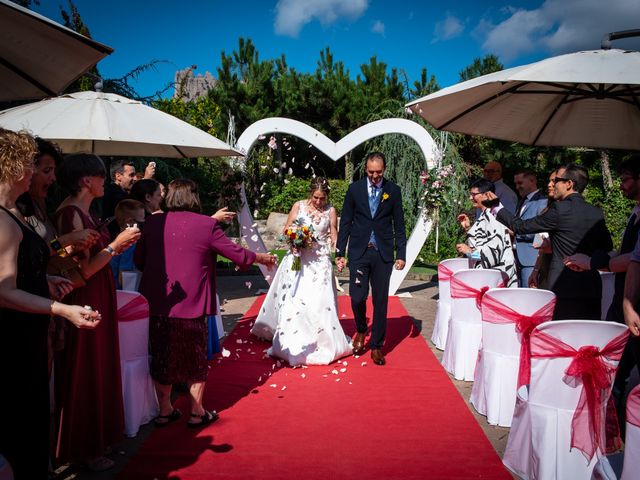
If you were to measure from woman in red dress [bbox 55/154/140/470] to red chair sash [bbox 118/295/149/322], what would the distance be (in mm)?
397

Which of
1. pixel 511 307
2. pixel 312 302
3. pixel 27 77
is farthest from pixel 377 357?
pixel 27 77

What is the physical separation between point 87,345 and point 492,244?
13.9 ft

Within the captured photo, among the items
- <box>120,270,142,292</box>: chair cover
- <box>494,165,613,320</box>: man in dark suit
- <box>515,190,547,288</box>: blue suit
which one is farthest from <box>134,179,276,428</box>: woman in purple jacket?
<box>515,190,547,288</box>: blue suit

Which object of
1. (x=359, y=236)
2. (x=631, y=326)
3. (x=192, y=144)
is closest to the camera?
(x=631, y=326)

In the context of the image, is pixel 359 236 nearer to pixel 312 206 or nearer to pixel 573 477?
pixel 312 206

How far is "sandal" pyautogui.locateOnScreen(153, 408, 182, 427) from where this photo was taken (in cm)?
387

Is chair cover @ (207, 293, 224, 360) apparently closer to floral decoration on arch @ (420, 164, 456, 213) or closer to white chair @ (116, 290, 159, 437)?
white chair @ (116, 290, 159, 437)

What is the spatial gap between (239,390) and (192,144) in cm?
231

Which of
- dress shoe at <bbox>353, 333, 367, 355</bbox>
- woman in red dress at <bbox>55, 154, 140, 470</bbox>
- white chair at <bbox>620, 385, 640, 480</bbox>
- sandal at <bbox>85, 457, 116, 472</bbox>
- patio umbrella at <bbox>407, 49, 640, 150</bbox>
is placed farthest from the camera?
dress shoe at <bbox>353, 333, 367, 355</bbox>

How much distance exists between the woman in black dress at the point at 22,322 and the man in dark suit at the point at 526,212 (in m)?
4.68

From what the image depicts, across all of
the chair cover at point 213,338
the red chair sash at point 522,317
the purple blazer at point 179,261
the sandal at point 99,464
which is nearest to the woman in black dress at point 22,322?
the sandal at point 99,464

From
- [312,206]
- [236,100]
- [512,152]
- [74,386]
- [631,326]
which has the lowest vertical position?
[74,386]

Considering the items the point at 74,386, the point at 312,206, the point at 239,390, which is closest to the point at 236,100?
the point at 312,206

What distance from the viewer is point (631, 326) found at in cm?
278
